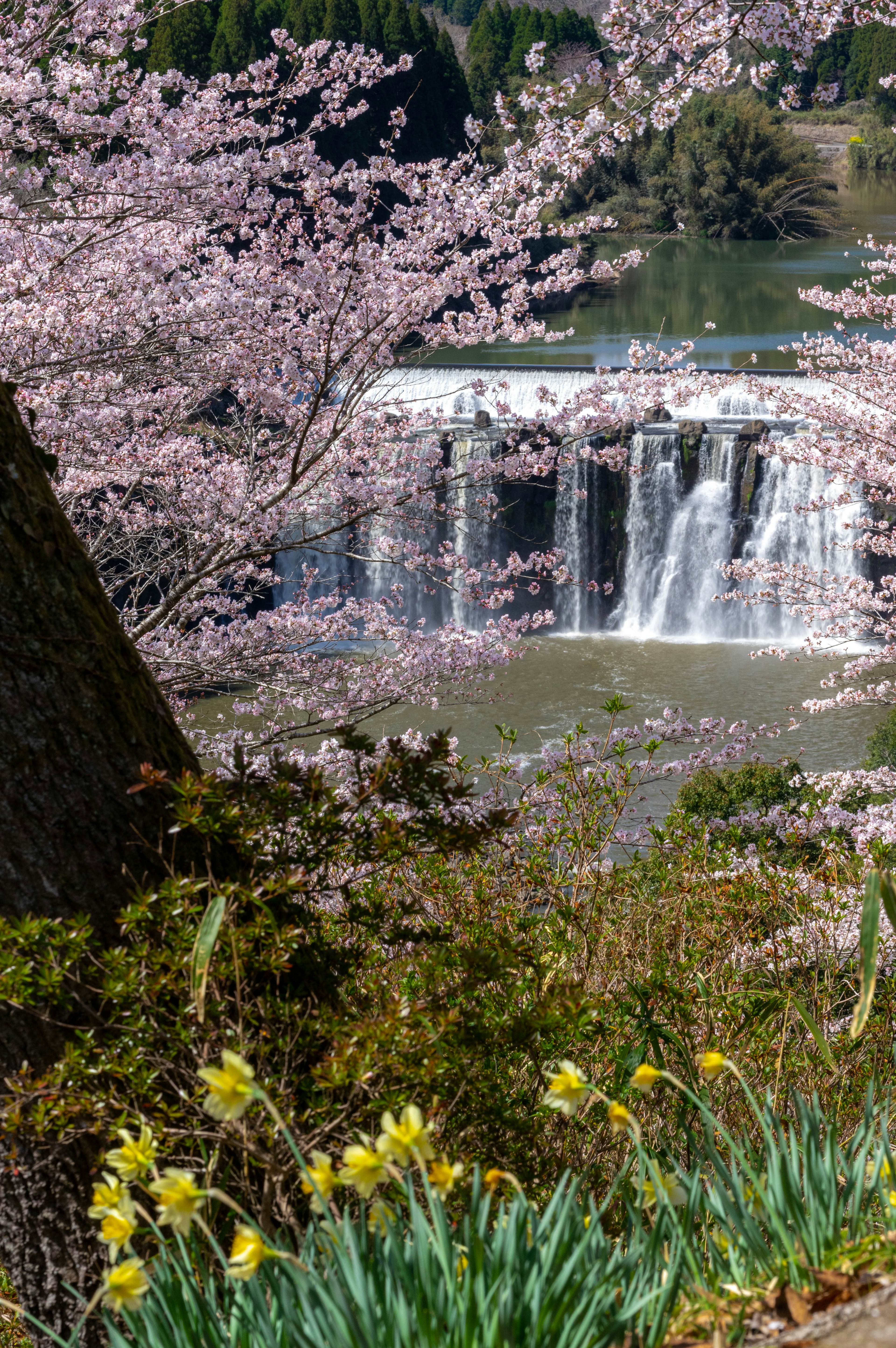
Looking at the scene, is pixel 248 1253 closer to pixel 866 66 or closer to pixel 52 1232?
pixel 52 1232

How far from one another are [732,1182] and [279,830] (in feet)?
3.18

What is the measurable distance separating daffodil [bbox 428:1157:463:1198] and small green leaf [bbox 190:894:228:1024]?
40 centimetres

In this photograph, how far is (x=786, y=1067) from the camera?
116 inches

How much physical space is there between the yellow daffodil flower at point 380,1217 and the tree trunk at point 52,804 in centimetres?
60

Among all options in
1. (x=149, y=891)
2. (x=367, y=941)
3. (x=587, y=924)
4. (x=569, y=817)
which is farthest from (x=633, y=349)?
(x=149, y=891)

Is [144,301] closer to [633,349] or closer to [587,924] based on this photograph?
[633,349]

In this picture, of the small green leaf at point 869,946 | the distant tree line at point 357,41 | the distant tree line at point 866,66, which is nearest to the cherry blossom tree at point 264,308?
the small green leaf at point 869,946

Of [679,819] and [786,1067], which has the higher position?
[679,819]

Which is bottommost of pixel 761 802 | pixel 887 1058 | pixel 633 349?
pixel 761 802

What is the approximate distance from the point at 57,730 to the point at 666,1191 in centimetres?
128

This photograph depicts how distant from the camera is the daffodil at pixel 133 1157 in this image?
1.47 m

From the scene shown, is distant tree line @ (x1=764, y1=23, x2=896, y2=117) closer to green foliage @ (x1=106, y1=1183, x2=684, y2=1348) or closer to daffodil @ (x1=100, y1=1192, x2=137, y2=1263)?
green foliage @ (x1=106, y1=1183, x2=684, y2=1348)

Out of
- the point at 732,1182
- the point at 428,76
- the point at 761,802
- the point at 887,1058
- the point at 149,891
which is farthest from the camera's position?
the point at 428,76

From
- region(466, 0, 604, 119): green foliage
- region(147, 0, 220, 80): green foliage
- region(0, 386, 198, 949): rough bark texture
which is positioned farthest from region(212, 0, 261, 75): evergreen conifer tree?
region(0, 386, 198, 949): rough bark texture
